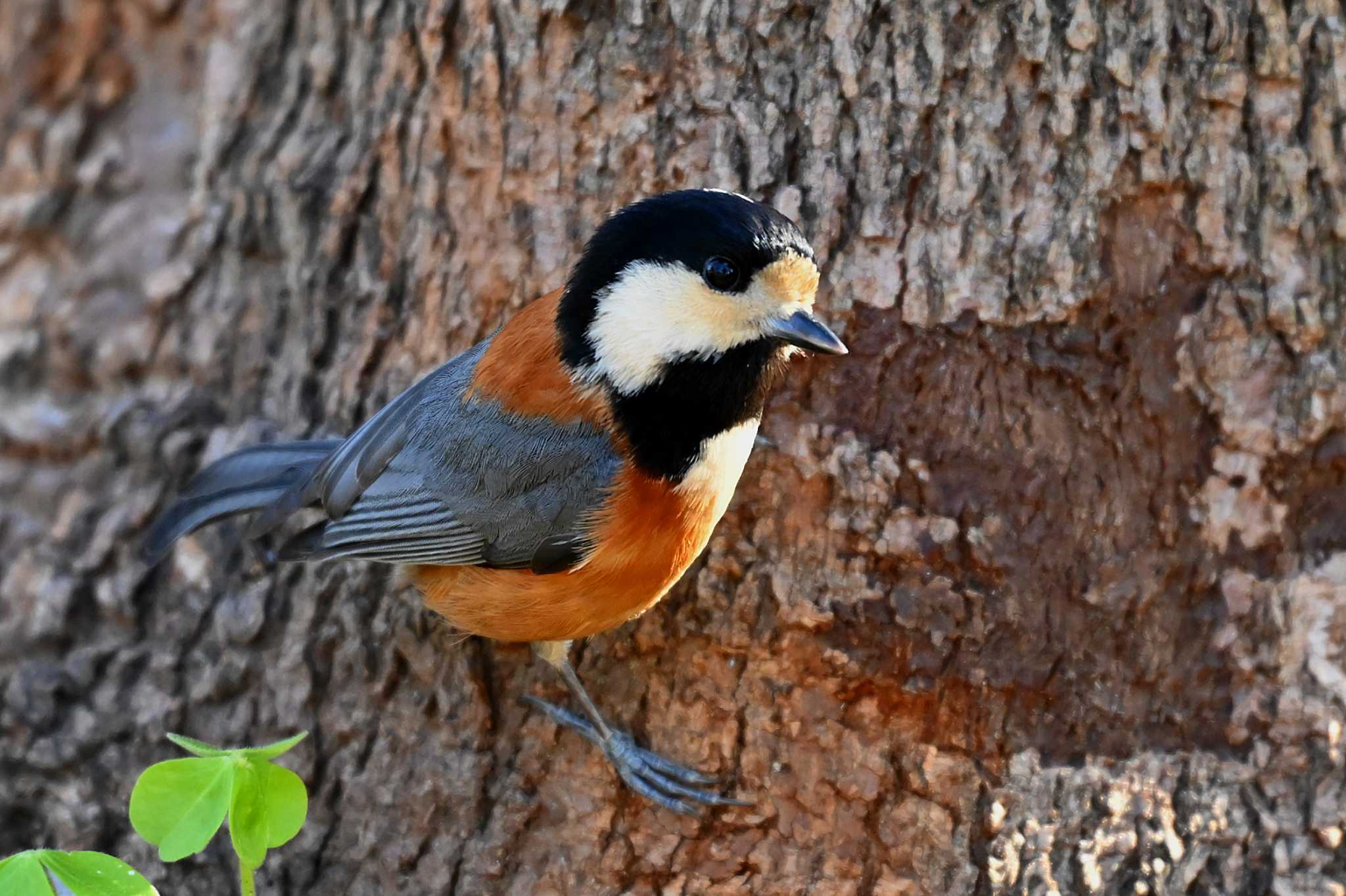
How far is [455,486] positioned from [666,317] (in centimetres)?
65

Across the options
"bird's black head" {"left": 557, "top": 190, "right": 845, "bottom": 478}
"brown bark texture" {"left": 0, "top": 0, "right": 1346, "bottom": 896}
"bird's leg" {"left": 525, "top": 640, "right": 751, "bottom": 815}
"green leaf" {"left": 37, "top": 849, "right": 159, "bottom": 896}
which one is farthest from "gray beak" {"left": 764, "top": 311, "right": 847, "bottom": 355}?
"green leaf" {"left": 37, "top": 849, "right": 159, "bottom": 896}

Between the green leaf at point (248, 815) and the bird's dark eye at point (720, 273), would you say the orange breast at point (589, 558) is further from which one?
the green leaf at point (248, 815)

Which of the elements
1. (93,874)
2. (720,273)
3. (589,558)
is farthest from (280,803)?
(720,273)

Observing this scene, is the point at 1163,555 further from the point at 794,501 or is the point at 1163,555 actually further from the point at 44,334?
the point at 44,334

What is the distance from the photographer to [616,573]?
261 centimetres

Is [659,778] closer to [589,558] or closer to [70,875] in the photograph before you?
[589,558]

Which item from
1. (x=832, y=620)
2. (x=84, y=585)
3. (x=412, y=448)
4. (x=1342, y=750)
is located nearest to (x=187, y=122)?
(x=84, y=585)

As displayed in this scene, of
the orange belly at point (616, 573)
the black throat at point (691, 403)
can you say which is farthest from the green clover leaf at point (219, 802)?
the black throat at point (691, 403)

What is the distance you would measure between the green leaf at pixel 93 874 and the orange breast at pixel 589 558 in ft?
2.97

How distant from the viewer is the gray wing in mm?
2666

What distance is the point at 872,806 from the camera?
8.80 feet

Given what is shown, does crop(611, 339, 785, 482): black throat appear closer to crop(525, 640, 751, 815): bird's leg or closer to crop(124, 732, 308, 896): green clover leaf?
crop(525, 640, 751, 815): bird's leg

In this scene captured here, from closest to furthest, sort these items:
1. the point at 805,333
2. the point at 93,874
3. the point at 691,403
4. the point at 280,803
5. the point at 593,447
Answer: the point at 93,874 → the point at 280,803 → the point at 805,333 → the point at 691,403 → the point at 593,447

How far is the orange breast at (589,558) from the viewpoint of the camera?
260 cm
